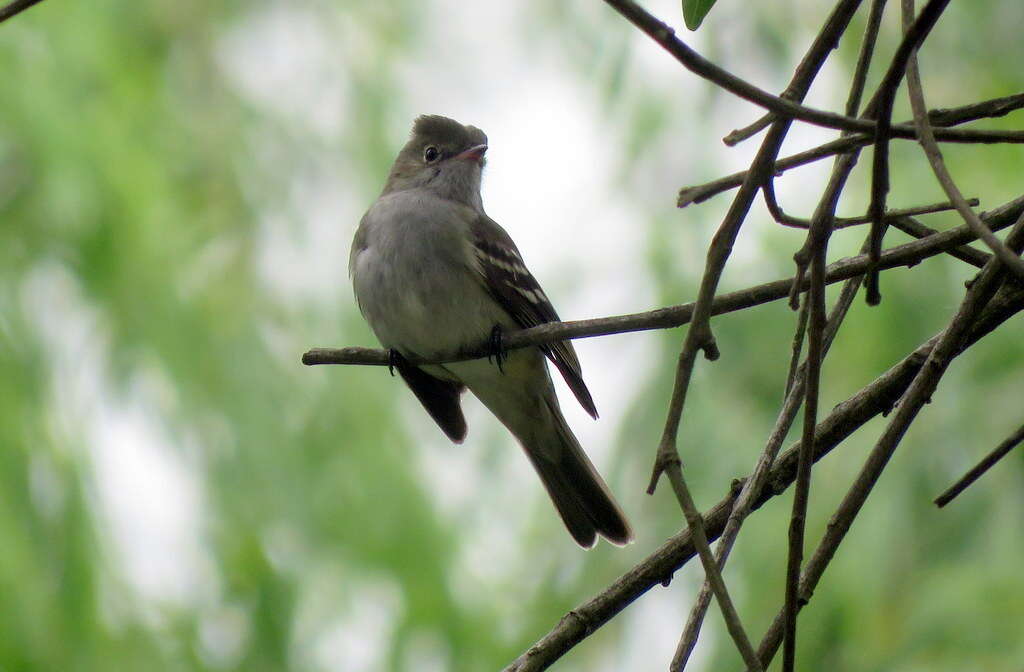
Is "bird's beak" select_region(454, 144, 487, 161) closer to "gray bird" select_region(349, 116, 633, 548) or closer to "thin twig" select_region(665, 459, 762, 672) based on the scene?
"gray bird" select_region(349, 116, 633, 548)

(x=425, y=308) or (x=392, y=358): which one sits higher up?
(x=425, y=308)

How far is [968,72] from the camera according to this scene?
5.44 metres

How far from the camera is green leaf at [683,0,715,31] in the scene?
2.10m

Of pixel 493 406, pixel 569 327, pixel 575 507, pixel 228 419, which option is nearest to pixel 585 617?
pixel 569 327

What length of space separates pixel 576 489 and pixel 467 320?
788 mm

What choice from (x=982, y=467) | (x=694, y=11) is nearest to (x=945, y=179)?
(x=982, y=467)

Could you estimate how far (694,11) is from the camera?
2.11 metres

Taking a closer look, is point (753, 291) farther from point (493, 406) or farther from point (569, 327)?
point (493, 406)

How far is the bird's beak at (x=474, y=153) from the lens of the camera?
5565 mm

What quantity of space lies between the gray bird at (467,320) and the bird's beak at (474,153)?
1.07 feet

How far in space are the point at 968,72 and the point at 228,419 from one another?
3831 mm

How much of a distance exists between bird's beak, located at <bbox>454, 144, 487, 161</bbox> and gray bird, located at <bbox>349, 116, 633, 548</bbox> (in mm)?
327

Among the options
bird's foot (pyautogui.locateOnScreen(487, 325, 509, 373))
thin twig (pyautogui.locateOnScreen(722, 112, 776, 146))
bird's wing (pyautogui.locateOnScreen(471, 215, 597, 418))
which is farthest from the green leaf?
bird's wing (pyautogui.locateOnScreen(471, 215, 597, 418))

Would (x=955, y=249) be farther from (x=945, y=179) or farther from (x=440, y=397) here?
(x=440, y=397)
